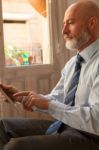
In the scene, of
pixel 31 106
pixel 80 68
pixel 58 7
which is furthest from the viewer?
pixel 58 7

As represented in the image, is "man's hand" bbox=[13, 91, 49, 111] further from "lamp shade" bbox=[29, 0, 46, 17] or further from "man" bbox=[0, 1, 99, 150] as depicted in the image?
"lamp shade" bbox=[29, 0, 46, 17]

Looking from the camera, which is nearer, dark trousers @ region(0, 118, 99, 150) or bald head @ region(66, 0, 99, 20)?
dark trousers @ region(0, 118, 99, 150)

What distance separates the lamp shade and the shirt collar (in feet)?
4.44

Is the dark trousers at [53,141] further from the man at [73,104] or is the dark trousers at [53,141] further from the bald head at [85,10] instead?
the bald head at [85,10]

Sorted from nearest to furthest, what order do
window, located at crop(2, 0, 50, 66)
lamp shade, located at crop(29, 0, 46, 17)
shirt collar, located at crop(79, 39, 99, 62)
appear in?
shirt collar, located at crop(79, 39, 99, 62) < window, located at crop(2, 0, 50, 66) < lamp shade, located at crop(29, 0, 46, 17)

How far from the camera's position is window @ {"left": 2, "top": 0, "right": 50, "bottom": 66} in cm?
264

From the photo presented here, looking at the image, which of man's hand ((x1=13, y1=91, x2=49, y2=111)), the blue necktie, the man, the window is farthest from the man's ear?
the window

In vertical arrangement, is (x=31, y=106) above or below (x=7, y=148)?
above

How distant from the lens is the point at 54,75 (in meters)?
2.90

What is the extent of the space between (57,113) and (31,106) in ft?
0.41

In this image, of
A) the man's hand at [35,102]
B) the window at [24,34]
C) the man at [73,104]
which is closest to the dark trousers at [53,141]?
the man at [73,104]

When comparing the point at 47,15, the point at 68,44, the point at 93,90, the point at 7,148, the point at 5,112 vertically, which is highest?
the point at 47,15

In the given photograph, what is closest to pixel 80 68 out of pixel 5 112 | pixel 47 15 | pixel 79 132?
pixel 79 132

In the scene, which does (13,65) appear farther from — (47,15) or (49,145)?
(49,145)
